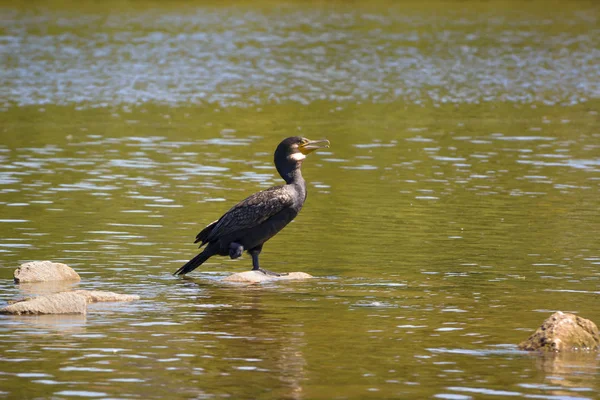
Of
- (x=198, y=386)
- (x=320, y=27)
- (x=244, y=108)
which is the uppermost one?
(x=320, y=27)

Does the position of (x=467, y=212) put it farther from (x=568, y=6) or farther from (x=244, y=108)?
(x=568, y=6)

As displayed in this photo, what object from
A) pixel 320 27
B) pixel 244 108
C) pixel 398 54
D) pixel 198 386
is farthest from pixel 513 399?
pixel 320 27

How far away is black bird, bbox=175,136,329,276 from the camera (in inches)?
624

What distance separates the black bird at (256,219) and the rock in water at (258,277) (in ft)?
0.29

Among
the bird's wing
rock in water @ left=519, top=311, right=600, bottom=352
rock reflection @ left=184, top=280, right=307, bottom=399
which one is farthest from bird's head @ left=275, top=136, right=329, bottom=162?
rock in water @ left=519, top=311, right=600, bottom=352

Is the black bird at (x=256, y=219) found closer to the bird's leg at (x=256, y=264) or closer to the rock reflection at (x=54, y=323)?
the bird's leg at (x=256, y=264)

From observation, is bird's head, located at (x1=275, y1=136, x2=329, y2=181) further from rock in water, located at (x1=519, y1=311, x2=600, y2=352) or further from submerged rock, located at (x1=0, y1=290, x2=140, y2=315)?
rock in water, located at (x1=519, y1=311, x2=600, y2=352)

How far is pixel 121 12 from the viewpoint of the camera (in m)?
90.2

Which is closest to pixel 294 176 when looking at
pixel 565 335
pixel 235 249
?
pixel 235 249

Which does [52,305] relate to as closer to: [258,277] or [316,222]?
[258,277]

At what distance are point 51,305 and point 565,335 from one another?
507 centimetres

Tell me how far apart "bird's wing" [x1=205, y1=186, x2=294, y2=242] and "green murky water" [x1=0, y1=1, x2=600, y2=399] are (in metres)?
0.68

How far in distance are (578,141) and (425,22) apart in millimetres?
50507

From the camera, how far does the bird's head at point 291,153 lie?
16.2 metres
